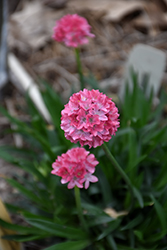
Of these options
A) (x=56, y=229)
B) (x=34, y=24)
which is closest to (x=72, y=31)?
(x=56, y=229)

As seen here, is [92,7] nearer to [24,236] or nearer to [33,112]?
[33,112]

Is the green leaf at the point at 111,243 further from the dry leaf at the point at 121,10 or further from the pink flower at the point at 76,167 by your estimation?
the dry leaf at the point at 121,10

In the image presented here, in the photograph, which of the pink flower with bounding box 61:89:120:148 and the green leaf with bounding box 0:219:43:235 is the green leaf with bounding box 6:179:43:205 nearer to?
Result: the green leaf with bounding box 0:219:43:235

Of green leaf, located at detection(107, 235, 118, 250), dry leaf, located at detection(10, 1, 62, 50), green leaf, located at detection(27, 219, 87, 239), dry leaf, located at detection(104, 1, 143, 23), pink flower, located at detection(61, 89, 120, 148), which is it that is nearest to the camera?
pink flower, located at detection(61, 89, 120, 148)

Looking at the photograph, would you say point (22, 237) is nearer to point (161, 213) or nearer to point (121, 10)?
point (161, 213)

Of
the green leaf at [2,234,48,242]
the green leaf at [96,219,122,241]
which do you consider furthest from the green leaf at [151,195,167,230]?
the green leaf at [2,234,48,242]

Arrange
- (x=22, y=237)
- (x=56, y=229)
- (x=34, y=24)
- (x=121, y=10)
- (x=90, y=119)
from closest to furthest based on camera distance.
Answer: (x=90, y=119) → (x=56, y=229) → (x=22, y=237) → (x=121, y=10) → (x=34, y=24)
